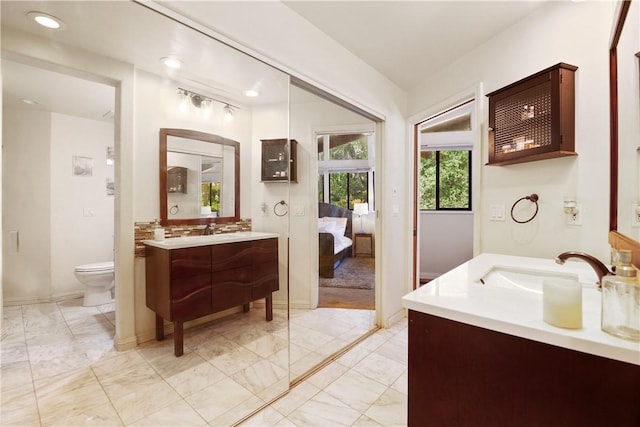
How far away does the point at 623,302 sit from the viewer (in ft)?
1.87

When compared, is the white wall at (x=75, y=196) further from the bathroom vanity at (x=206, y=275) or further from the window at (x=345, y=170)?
the window at (x=345, y=170)

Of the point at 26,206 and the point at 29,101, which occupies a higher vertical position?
the point at 29,101

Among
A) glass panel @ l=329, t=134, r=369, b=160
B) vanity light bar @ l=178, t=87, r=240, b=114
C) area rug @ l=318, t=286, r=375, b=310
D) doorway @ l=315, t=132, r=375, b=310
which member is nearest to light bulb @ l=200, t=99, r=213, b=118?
vanity light bar @ l=178, t=87, r=240, b=114

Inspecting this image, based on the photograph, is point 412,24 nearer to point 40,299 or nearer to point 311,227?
point 311,227

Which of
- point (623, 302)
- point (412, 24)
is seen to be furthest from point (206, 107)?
point (623, 302)

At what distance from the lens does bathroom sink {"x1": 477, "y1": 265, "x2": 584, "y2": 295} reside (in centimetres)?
124

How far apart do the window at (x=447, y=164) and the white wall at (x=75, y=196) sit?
13.0 feet

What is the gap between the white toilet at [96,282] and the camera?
1.73m

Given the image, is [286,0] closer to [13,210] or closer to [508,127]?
[508,127]

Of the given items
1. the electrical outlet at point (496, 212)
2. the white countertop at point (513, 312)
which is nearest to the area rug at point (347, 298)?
the electrical outlet at point (496, 212)

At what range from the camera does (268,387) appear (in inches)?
67.2

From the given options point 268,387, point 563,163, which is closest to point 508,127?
point 563,163

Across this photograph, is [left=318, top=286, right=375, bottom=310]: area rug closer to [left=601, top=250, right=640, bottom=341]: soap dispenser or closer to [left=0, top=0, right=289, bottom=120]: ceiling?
[left=0, top=0, right=289, bottom=120]: ceiling

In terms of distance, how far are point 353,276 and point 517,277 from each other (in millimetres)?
3205
